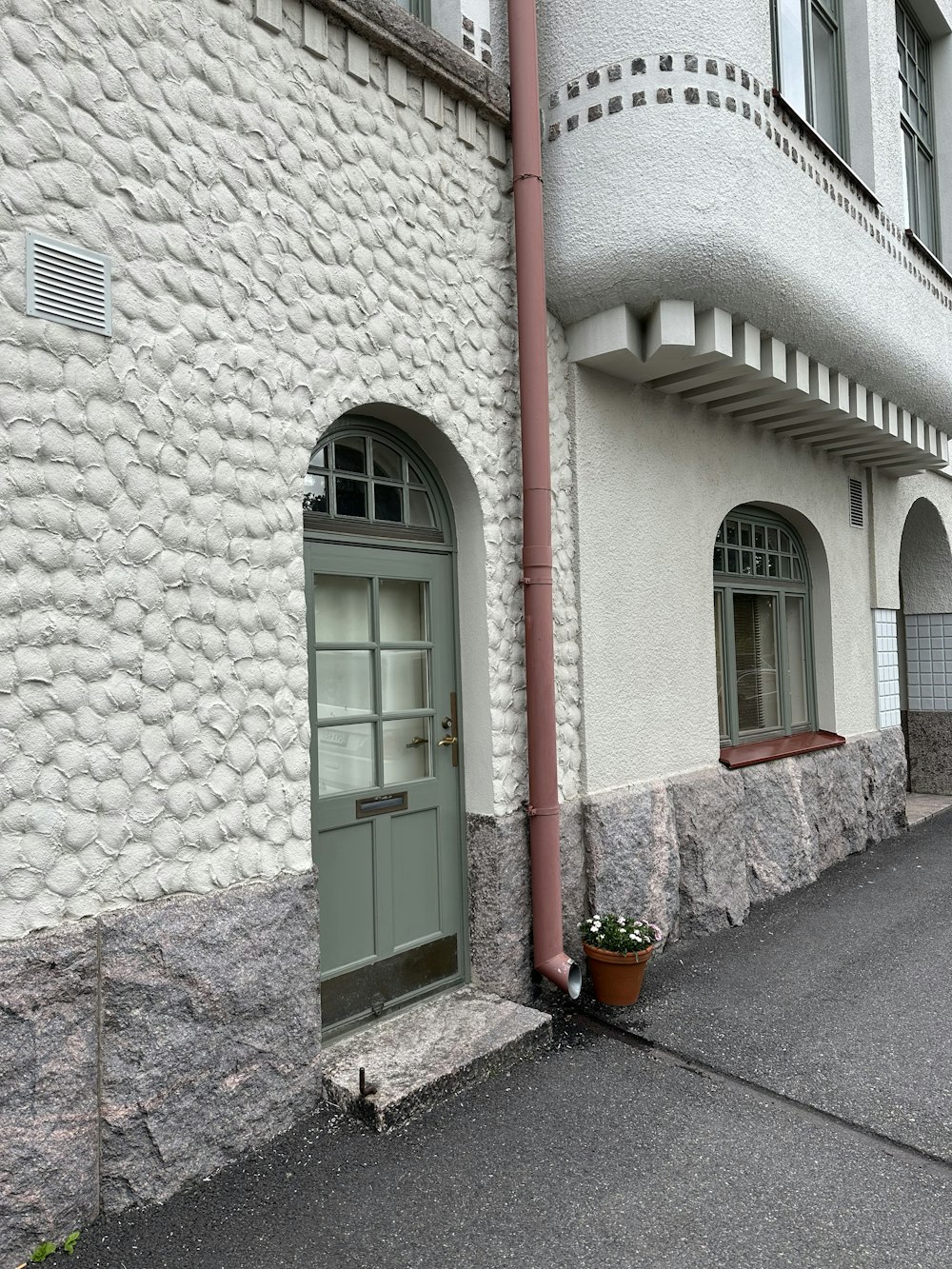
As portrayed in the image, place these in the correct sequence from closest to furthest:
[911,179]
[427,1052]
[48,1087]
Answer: [48,1087] < [427,1052] < [911,179]

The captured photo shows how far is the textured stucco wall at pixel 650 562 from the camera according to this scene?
14.6 feet

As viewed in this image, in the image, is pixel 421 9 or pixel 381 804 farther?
pixel 421 9

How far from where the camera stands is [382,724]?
12.2ft

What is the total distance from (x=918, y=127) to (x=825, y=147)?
3662 millimetres

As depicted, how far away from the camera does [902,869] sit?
21.1 feet

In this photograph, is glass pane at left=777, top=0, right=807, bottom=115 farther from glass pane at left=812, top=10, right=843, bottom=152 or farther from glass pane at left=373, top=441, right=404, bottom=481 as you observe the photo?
glass pane at left=373, top=441, right=404, bottom=481

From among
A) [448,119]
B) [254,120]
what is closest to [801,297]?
[448,119]

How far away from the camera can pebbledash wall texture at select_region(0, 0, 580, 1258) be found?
8.13ft

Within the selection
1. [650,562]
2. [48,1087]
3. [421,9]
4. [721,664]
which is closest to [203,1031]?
[48,1087]

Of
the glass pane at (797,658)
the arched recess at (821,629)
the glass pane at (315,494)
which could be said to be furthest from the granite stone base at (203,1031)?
the arched recess at (821,629)

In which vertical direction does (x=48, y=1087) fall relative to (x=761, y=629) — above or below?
Result: below

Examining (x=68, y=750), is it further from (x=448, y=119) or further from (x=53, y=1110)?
(x=448, y=119)

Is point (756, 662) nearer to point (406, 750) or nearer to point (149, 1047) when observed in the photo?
point (406, 750)

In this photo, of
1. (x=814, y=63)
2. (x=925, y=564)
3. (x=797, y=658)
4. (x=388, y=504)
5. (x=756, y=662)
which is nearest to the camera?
(x=388, y=504)
